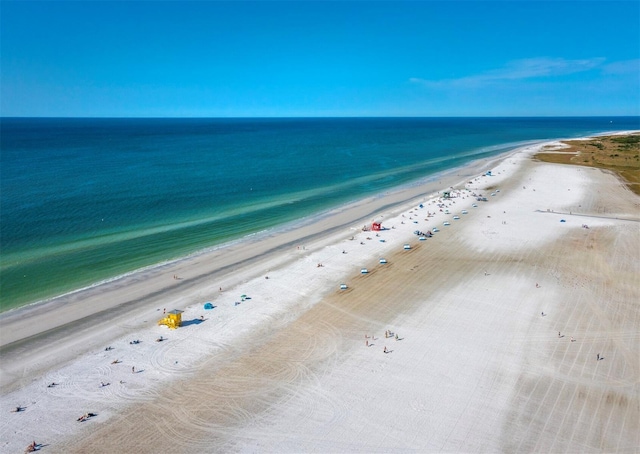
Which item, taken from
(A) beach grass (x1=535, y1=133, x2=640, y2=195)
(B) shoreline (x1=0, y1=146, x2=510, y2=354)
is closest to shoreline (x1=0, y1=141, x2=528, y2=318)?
(B) shoreline (x1=0, y1=146, x2=510, y2=354)

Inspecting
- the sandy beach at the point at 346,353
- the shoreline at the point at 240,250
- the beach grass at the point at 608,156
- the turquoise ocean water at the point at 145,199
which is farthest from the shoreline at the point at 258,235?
the beach grass at the point at 608,156

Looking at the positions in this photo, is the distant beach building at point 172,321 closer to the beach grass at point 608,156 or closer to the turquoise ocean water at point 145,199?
the turquoise ocean water at point 145,199

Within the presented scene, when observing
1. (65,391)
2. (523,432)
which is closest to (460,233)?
(523,432)

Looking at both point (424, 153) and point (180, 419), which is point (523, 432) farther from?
point (424, 153)

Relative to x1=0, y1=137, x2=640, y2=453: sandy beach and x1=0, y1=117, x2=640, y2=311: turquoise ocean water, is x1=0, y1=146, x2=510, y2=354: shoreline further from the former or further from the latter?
x1=0, y1=117, x2=640, y2=311: turquoise ocean water

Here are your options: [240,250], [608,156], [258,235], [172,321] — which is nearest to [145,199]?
[258,235]
